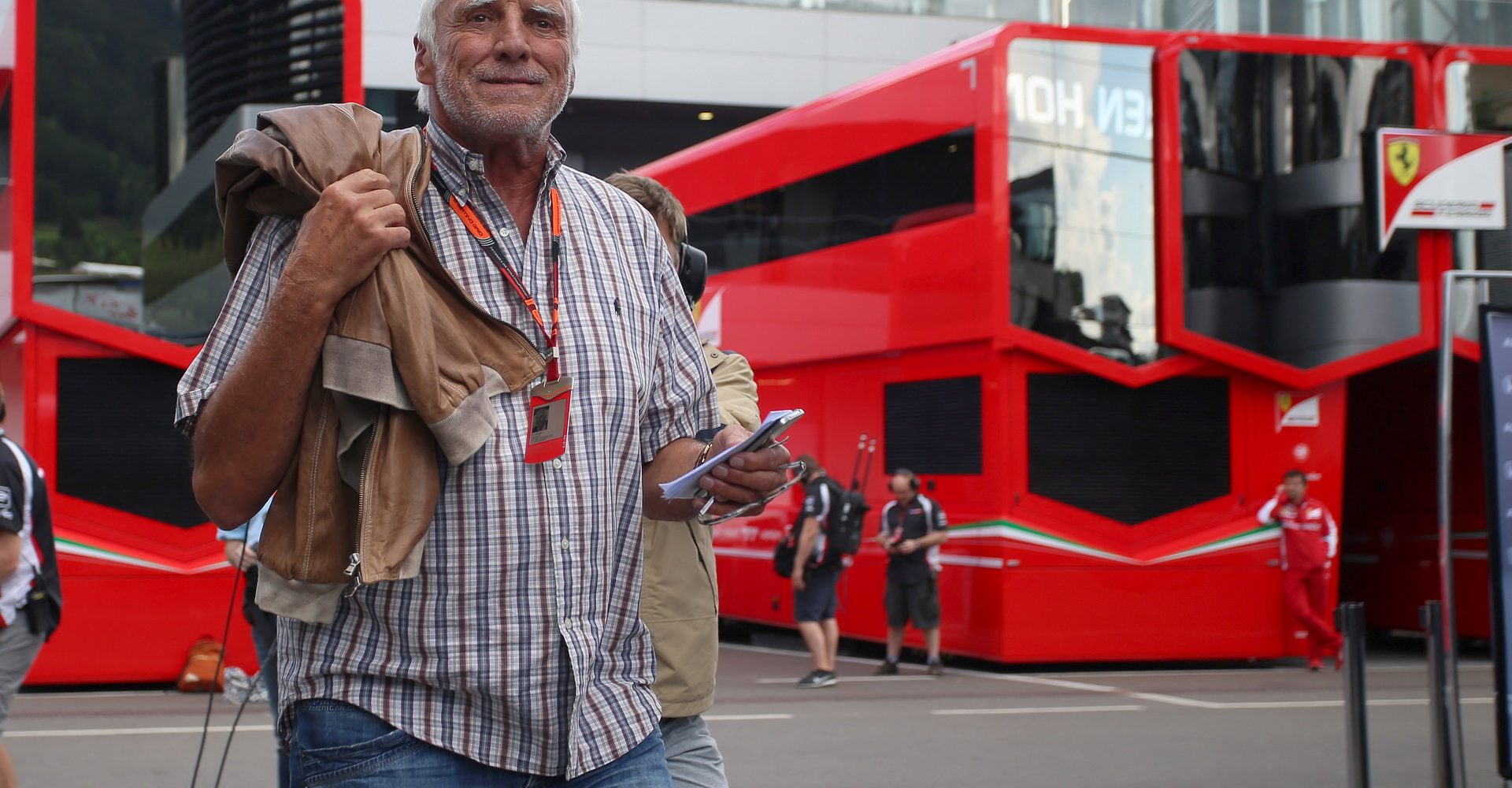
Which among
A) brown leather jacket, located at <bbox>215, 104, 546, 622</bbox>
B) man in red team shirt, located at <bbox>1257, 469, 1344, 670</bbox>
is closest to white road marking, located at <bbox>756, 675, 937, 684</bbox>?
man in red team shirt, located at <bbox>1257, 469, 1344, 670</bbox>

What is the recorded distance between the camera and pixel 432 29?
2.29 metres

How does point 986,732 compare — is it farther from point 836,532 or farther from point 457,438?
point 457,438

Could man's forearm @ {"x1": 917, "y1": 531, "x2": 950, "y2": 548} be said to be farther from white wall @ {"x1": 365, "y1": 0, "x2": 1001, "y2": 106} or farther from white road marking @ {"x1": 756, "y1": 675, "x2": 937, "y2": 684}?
white wall @ {"x1": 365, "y1": 0, "x2": 1001, "y2": 106}

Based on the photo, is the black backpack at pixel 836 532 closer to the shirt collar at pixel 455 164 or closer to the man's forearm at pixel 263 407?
the shirt collar at pixel 455 164

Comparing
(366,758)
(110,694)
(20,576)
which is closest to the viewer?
(366,758)

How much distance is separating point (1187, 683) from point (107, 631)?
7469mm

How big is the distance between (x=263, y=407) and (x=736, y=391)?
1.81 m

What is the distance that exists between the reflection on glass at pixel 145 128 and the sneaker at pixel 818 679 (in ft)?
15.7

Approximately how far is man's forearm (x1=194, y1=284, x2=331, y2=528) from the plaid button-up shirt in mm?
75

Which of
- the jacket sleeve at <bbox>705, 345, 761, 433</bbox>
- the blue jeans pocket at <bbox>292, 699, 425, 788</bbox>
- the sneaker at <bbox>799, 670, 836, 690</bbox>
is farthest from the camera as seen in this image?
the sneaker at <bbox>799, 670, 836, 690</bbox>

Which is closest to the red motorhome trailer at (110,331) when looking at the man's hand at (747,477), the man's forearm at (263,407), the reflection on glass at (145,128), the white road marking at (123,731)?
the reflection on glass at (145,128)

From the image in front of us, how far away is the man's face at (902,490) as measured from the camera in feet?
43.3

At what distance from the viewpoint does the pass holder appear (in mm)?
2141

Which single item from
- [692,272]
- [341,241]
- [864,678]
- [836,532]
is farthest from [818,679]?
[341,241]
